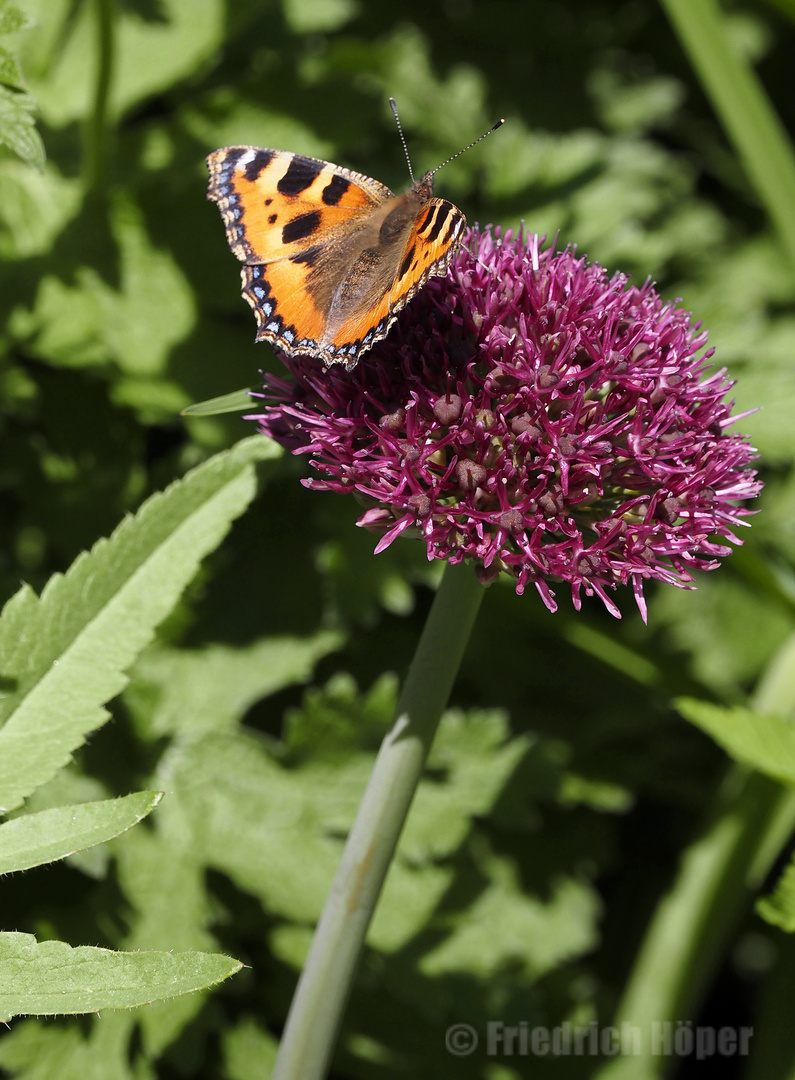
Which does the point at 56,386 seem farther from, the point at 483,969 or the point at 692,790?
the point at 692,790

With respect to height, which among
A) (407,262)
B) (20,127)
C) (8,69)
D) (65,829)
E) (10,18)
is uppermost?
(10,18)

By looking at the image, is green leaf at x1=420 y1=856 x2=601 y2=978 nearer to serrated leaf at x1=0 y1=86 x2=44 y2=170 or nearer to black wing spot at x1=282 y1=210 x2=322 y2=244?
→ black wing spot at x1=282 y1=210 x2=322 y2=244

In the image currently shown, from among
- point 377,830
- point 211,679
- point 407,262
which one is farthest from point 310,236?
point 211,679

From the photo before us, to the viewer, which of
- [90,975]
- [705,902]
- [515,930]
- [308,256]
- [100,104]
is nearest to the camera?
[90,975]

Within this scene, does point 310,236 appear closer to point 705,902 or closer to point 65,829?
point 65,829

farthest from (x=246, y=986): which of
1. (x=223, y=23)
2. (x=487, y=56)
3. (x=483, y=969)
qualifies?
(x=487, y=56)

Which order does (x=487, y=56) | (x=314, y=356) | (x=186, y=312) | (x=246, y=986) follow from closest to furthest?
1. (x=314, y=356)
2. (x=246, y=986)
3. (x=186, y=312)
4. (x=487, y=56)

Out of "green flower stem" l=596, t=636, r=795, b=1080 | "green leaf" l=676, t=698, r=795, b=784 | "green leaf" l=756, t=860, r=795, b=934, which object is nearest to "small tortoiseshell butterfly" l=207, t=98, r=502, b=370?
"green leaf" l=676, t=698, r=795, b=784
